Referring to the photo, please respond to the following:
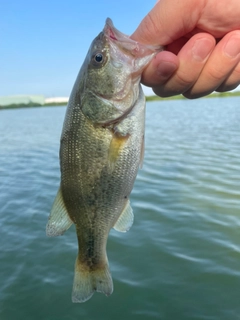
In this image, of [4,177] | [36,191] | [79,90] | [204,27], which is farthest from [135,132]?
[4,177]

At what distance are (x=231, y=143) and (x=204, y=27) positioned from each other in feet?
57.6

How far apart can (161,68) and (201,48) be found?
333 mm

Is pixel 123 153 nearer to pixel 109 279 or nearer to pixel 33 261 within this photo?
pixel 109 279

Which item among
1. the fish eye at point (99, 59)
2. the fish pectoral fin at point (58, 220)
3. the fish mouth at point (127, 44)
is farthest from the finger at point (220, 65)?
the fish pectoral fin at point (58, 220)

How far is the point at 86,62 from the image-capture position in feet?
9.13

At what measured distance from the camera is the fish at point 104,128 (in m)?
2.62

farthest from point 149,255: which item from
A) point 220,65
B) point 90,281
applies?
point 220,65

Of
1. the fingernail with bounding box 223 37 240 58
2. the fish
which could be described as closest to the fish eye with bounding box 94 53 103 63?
the fish

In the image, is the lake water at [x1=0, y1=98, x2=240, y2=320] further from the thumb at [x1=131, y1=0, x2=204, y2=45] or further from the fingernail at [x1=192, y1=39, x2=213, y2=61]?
the thumb at [x1=131, y1=0, x2=204, y2=45]

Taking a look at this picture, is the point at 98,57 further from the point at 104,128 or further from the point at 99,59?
the point at 104,128

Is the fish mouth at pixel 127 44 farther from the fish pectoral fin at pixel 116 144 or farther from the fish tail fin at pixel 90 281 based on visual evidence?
the fish tail fin at pixel 90 281

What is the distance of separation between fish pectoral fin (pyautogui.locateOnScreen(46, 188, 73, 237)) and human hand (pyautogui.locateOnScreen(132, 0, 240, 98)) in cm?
125

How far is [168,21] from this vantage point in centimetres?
248

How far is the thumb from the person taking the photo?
244cm
